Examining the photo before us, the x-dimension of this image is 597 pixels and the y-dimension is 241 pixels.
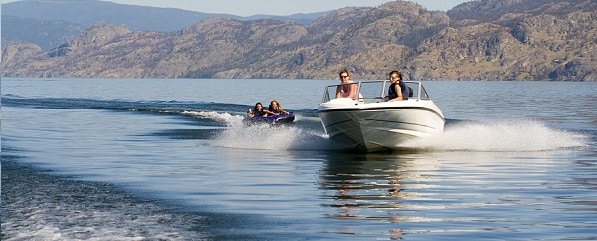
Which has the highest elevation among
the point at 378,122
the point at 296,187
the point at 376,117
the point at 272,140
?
the point at 376,117

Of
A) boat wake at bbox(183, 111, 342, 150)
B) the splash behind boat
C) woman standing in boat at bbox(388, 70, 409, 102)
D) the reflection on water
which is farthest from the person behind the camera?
the splash behind boat

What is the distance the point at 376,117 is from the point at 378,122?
27 cm

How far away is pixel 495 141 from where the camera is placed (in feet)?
112

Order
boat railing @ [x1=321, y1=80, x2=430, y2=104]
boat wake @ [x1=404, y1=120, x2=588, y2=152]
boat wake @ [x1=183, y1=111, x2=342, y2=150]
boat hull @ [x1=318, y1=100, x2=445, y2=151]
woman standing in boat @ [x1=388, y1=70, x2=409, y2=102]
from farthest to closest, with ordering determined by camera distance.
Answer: boat wake @ [x1=183, y1=111, x2=342, y2=150], boat wake @ [x1=404, y1=120, x2=588, y2=152], boat railing @ [x1=321, y1=80, x2=430, y2=104], woman standing in boat @ [x1=388, y1=70, x2=409, y2=102], boat hull @ [x1=318, y1=100, x2=445, y2=151]

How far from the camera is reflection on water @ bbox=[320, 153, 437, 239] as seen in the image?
17.0 m

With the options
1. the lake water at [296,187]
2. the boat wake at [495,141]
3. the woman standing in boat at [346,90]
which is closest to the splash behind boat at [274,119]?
the lake water at [296,187]

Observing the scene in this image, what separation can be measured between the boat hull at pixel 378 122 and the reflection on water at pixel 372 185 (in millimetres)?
477

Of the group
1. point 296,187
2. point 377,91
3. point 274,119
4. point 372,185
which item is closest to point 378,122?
point 377,91

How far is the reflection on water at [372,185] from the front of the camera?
17000mm

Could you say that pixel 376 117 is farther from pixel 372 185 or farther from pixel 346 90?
pixel 372 185

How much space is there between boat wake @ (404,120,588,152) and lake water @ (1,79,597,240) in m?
0.07

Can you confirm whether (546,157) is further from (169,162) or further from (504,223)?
(504,223)

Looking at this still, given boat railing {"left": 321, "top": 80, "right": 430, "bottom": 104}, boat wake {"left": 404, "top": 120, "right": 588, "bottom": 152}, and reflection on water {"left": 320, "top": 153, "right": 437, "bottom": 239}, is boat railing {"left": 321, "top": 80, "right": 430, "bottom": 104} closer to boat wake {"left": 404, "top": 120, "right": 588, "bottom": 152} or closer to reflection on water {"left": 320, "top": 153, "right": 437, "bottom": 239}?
boat wake {"left": 404, "top": 120, "right": 588, "bottom": 152}

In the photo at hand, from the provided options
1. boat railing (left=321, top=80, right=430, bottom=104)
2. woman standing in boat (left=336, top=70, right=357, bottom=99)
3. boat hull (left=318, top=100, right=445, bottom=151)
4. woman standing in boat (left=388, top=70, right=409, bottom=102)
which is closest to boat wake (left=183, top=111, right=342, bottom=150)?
boat hull (left=318, top=100, right=445, bottom=151)
